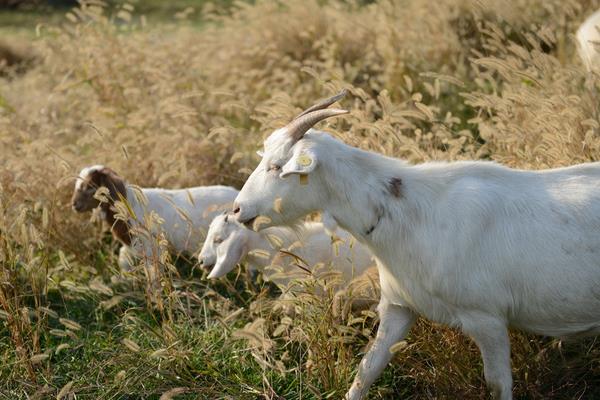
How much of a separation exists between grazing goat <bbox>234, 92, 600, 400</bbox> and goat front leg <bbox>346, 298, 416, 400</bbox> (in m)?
0.22

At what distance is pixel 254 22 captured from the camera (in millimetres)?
11516

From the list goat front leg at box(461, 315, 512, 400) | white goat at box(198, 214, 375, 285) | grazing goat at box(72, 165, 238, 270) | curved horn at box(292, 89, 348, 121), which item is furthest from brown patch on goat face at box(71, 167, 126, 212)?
goat front leg at box(461, 315, 512, 400)

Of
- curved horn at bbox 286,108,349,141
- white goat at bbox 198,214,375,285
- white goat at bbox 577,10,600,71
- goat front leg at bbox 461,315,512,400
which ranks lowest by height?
white goat at bbox 198,214,375,285

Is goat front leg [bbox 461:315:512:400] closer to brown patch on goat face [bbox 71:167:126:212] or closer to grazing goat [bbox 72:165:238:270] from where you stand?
A: grazing goat [bbox 72:165:238:270]

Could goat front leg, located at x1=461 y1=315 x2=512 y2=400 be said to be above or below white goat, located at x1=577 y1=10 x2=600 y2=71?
below

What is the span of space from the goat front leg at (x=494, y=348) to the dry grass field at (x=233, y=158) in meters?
0.44

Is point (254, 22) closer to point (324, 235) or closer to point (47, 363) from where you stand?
point (324, 235)

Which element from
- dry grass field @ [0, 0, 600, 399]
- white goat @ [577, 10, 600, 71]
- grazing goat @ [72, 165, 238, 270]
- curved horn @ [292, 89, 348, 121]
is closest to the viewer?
curved horn @ [292, 89, 348, 121]

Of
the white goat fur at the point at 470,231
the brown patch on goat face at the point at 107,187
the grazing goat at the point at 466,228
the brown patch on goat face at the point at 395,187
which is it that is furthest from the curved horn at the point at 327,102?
the brown patch on goat face at the point at 107,187

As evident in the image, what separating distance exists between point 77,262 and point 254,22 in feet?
17.3

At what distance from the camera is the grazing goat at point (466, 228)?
442 centimetres

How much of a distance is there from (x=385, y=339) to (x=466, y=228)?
32.8 inches

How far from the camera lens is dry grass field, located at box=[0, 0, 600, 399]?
5121 mm

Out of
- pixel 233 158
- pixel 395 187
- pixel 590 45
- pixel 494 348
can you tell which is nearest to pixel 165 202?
pixel 233 158
